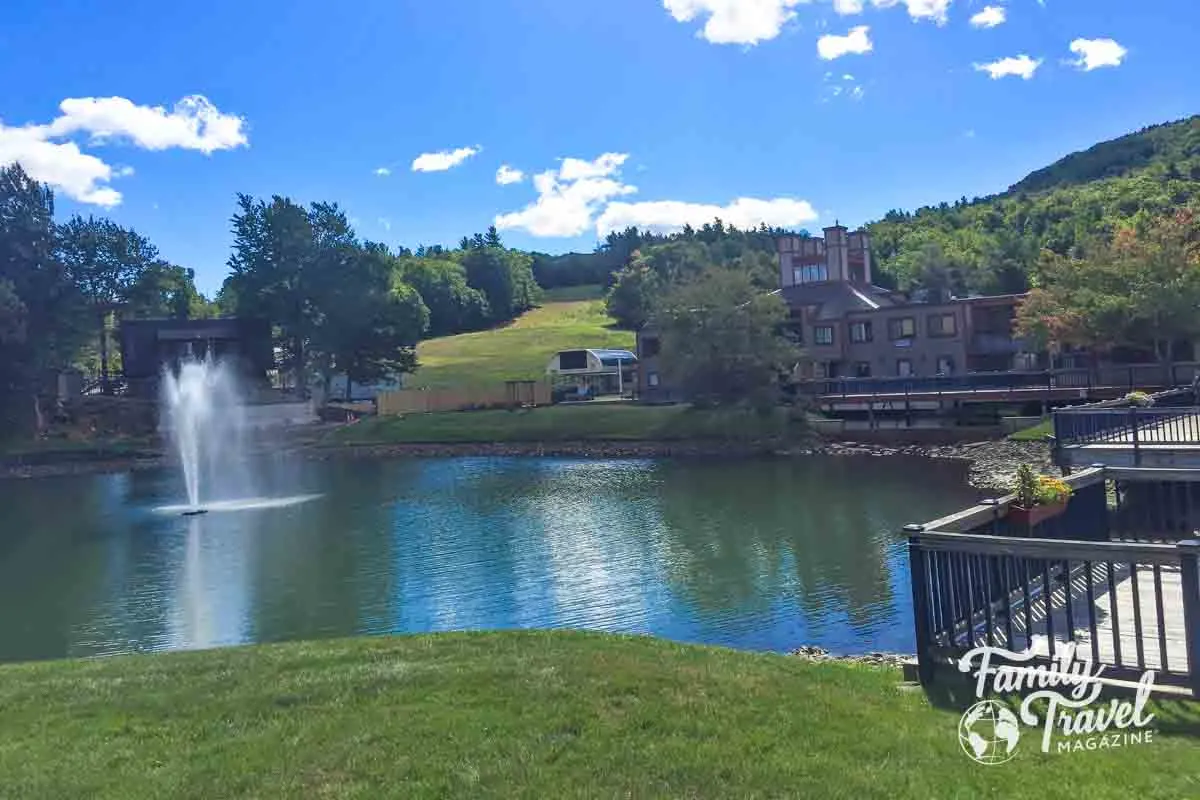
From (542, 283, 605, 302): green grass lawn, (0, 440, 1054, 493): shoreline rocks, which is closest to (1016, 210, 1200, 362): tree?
(0, 440, 1054, 493): shoreline rocks

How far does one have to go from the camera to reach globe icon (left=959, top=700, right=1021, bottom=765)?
6.55 meters

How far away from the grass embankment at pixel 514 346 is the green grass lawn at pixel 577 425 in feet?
37.8

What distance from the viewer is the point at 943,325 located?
2483 inches

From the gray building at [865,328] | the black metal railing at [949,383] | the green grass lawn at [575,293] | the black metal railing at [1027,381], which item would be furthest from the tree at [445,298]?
the black metal railing at [949,383]

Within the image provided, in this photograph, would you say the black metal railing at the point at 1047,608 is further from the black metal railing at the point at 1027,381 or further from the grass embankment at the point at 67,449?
the grass embankment at the point at 67,449

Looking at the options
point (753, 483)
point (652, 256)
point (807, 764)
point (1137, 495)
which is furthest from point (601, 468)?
point (652, 256)

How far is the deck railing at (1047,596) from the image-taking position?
294 inches

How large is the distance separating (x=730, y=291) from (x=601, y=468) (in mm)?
15401

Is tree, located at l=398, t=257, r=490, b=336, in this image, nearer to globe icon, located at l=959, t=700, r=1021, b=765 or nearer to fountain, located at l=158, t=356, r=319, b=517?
fountain, located at l=158, t=356, r=319, b=517

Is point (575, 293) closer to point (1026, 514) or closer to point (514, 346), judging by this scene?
point (514, 346)

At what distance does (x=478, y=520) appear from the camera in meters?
34.6

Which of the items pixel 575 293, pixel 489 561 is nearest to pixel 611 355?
pixel 489 561

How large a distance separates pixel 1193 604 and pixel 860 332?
204 feet

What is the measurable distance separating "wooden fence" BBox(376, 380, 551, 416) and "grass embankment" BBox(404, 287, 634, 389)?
4.72 m
